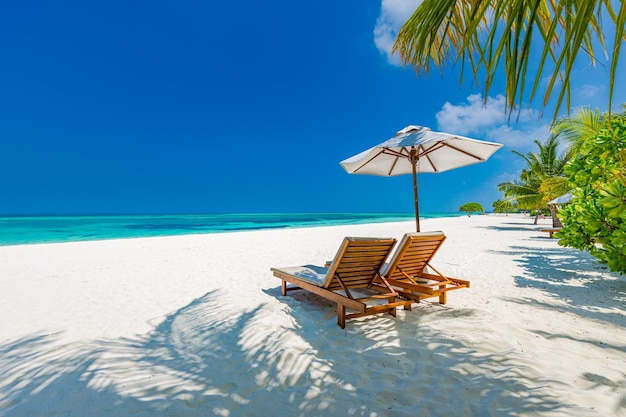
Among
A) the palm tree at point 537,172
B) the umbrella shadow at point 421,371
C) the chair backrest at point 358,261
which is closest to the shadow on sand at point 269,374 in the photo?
the umbrella shadow at point 421,371

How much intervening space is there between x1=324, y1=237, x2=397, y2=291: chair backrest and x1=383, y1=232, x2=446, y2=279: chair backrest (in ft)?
0.49

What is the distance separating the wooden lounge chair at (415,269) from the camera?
11.4 ft

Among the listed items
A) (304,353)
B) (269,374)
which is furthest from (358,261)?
(269,374)

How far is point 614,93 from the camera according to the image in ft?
2.73

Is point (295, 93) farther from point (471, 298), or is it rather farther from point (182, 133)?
point (471, 298)

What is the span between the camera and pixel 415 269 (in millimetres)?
4008

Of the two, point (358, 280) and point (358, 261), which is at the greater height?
point (358, 261)

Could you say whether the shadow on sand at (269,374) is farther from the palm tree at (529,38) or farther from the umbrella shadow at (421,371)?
the palm tree at (529,38)

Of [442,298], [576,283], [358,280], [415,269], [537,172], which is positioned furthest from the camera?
[537,172]

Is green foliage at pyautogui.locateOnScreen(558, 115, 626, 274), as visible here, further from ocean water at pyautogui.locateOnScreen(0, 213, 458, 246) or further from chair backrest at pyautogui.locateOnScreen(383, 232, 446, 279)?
ocean water at pyautogui.locateOnScreen(0, 213, 458, 246)

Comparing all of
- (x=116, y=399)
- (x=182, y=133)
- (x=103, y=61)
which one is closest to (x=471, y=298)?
(x=116, y=399)

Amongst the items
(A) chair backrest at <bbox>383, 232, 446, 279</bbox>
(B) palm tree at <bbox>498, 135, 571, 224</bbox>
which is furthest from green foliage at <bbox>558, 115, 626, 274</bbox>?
(B) palm tree at <bbox>498, 135, 571, 224</bbox>

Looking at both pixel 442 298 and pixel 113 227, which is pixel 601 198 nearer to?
pixel 442 298

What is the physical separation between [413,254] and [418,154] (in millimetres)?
2282
